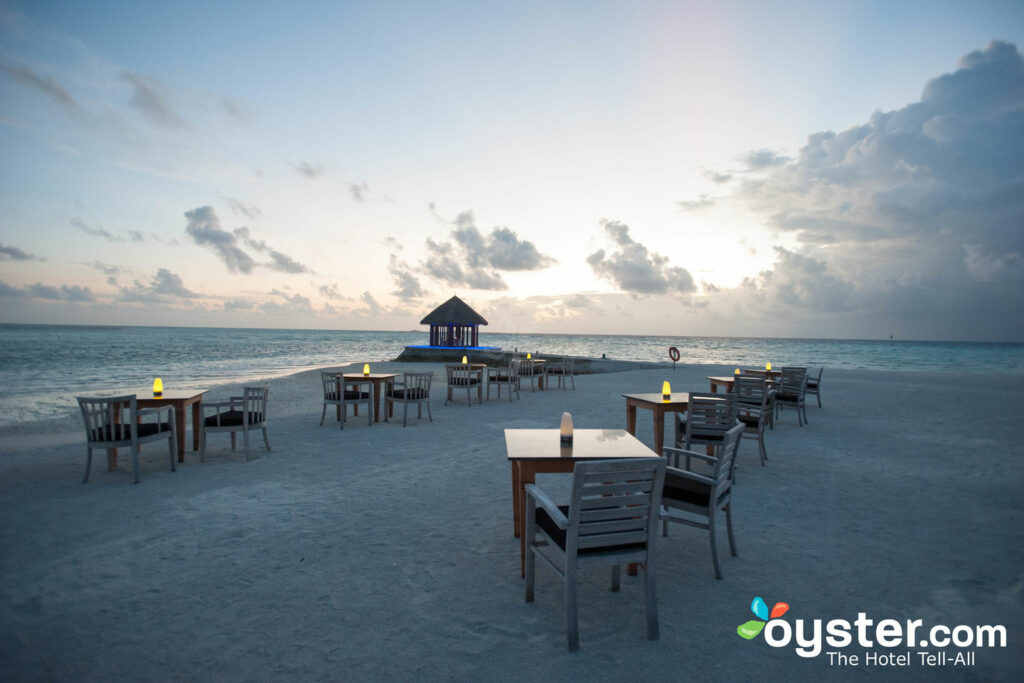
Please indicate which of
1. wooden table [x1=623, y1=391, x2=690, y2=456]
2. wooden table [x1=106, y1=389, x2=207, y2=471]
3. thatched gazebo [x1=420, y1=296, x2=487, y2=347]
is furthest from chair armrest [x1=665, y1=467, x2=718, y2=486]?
thatched gazebo [x1=420, y1=296, x2=487, y2=347]

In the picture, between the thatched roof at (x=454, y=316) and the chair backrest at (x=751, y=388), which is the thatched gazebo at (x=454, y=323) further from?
the chair backrest at (x=751, y=388)

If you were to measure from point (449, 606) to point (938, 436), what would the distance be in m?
8.34

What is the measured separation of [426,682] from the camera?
7.03ft

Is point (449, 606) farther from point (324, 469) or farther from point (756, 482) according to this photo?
point (756, 482)

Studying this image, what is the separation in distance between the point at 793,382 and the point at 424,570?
793 centimetres

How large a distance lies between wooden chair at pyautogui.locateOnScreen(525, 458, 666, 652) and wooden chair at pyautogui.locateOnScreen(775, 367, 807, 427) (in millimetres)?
6827

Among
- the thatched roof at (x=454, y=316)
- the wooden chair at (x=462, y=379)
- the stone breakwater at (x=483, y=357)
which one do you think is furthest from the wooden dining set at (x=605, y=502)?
the thatched roof at (x=454, y=316)

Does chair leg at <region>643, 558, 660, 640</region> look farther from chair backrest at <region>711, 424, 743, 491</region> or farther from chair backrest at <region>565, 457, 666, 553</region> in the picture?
chair backrest at <region>711, 424, 743, 491</region>

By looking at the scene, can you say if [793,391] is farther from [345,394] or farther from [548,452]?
[345,394]

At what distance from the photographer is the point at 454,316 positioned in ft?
94.6

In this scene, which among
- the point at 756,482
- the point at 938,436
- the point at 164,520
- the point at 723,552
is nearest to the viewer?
the point at 723,552

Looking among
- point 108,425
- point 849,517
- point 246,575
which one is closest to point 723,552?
point 849,517

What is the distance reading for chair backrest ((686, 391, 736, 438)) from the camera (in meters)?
5.17

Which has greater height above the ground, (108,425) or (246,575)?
(108,425)
